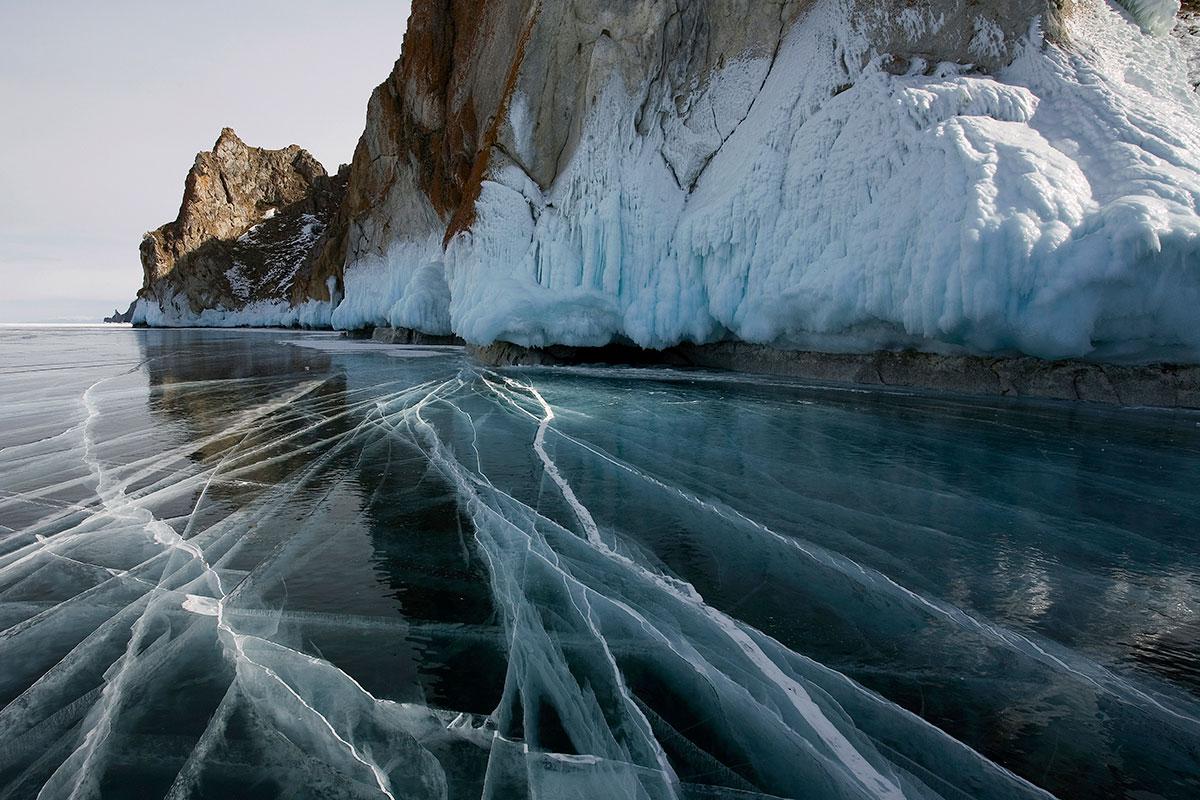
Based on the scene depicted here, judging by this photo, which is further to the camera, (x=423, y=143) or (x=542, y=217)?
(x=423, y=143)

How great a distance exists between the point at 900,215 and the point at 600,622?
7.99 metres

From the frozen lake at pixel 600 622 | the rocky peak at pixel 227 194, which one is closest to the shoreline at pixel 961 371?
the frozen lake at pixel 600 622

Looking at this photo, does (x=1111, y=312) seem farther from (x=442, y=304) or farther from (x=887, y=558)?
(x=442, y=304)

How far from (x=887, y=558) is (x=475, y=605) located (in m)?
2.07

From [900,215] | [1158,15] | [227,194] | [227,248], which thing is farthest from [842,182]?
[227,194]

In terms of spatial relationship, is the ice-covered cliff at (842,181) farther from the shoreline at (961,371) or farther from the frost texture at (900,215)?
the shoreline at (961,371)

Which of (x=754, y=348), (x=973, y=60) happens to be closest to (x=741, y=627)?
(x=754, y=348)

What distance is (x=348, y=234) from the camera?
33.2 meters

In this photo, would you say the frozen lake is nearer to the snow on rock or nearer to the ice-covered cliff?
the ice-covered cliff

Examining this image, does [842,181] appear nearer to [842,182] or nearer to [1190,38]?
[842,182]

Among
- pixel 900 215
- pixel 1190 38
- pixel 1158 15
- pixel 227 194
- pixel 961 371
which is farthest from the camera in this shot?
pixel 227 194

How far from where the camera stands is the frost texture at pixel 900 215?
6.95 meters

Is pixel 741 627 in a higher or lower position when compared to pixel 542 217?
lower

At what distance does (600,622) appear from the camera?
8.48 feet
